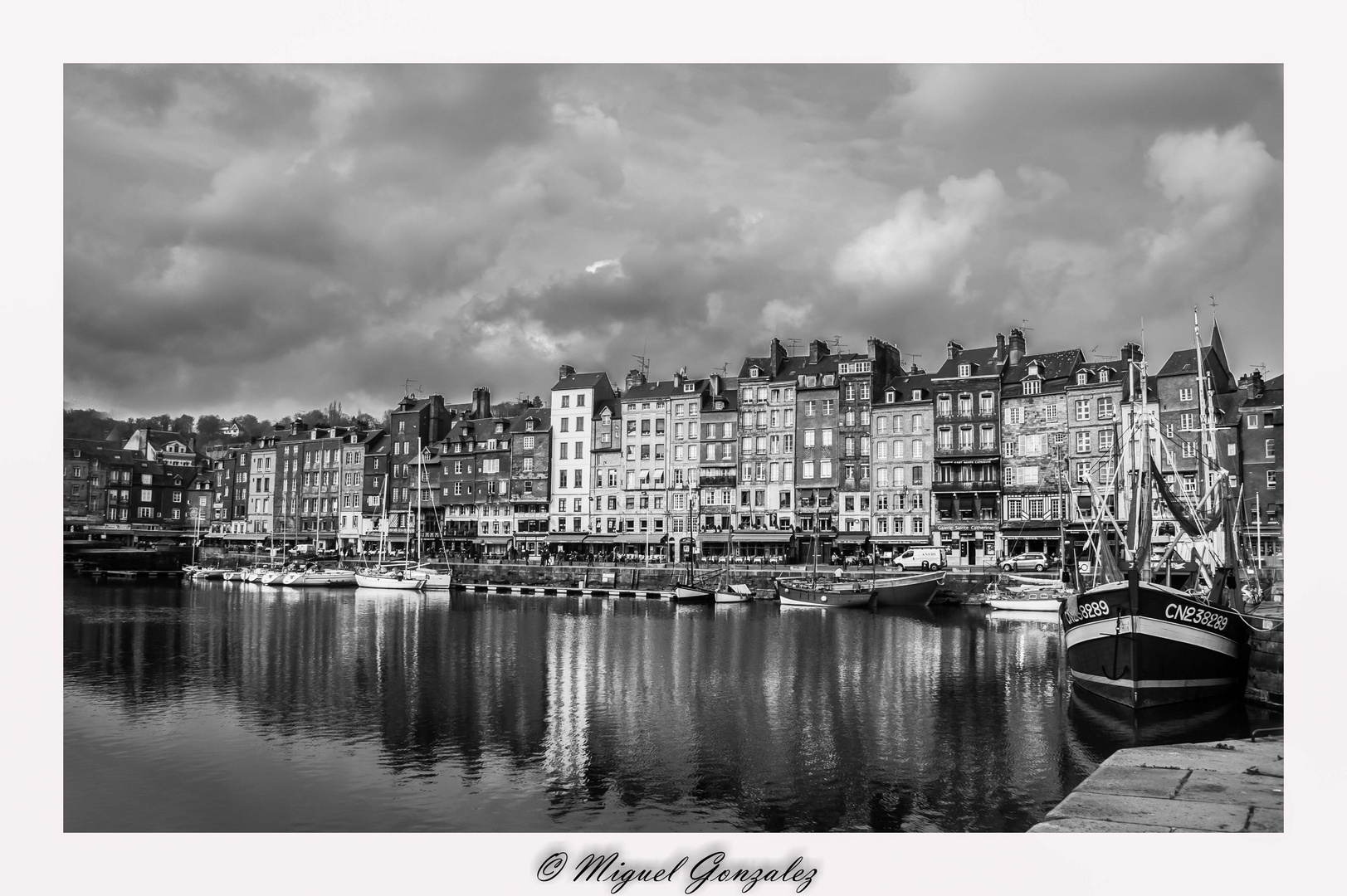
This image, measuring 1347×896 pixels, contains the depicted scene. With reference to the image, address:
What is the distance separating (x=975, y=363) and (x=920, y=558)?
11.3 meters

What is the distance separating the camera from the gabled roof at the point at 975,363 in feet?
187

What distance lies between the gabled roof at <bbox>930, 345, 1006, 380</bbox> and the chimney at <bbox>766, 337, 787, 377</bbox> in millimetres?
9399

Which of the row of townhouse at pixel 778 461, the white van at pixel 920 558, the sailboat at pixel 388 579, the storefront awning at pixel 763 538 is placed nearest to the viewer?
the row of townhouse at pixel 778 461

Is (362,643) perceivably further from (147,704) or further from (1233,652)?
(1233,652)

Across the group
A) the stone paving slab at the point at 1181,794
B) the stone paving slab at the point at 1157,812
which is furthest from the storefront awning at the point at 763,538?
the stone paving slab at the point at 1157,812

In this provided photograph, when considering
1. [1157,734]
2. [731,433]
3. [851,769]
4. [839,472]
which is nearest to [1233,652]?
[1157,734]

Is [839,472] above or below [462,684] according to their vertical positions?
above

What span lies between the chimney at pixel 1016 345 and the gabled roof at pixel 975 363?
0.60 meters

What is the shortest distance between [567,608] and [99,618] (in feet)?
57.8

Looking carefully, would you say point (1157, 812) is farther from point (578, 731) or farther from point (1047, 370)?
point (1047, 370)

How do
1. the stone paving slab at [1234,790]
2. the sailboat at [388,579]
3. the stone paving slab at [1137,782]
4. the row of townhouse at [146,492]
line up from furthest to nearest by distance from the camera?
the row of townhouse at [146,492]
the sailboat at [388,579]
the stone paving slab at [1137,782]
the stone paving slab at [1234,790]

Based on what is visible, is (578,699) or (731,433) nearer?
(578,699)

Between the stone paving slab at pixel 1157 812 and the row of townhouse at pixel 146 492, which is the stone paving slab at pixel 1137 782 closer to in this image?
the stone paving slab at pixel 1157 812

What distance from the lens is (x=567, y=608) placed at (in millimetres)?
45031
